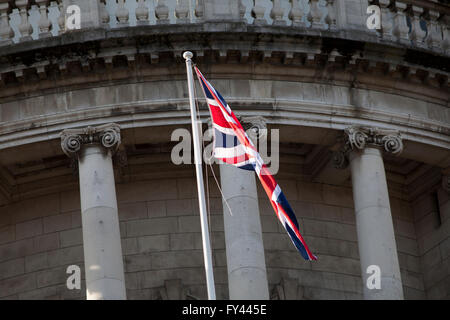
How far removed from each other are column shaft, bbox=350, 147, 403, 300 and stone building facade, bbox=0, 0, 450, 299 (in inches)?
1.2

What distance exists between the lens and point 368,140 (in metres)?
42.7

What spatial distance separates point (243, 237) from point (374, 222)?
313cm

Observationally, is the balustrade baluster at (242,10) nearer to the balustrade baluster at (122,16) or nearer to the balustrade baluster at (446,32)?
the balustrade baluster at (122,16)

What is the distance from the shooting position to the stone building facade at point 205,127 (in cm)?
4200

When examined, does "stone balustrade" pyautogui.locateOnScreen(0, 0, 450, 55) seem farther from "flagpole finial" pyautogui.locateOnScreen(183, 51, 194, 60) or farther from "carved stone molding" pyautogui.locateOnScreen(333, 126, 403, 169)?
"flagpole finial" pyautogui.locateOnScreen(183, 51, 194, 60)

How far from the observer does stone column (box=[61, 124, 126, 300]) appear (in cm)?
4012

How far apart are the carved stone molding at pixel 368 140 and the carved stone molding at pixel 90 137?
5.13 metres

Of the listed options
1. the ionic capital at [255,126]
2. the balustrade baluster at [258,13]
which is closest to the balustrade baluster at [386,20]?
the balustrade baluster at [258,13]

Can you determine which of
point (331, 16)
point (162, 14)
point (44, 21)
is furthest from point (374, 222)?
point (44, 21)

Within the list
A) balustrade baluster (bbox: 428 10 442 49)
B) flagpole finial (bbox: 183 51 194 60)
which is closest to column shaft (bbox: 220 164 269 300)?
flagpole finial (bbox: 183 51 194 60)

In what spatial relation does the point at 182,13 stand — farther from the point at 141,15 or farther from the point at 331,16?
the point at 331,16
